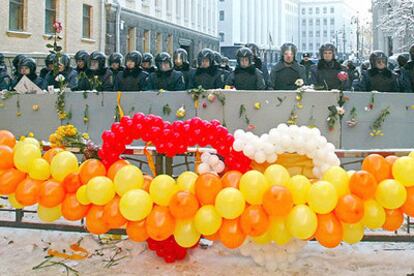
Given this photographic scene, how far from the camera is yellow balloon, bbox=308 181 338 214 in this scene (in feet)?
12.6

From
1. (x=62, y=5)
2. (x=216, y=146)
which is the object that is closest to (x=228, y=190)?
(x=216, y=146)

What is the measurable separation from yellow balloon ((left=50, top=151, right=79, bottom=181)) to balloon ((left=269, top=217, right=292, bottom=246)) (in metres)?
1.66

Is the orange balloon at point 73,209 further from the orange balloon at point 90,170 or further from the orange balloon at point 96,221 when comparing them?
the orange balloon at point 90,170

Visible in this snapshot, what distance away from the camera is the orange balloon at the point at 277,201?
3803 millimetres

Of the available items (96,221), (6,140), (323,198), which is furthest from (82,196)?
(323,198)

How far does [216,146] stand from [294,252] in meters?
1.11

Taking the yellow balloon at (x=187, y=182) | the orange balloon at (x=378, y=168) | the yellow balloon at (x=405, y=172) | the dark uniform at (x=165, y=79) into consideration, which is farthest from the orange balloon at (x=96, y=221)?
the dark uniform at (x=165, y=79)

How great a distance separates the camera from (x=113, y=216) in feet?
13.3

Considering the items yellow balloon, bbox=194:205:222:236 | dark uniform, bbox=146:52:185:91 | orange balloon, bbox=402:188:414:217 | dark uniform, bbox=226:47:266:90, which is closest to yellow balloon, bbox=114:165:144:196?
yellow balloon, bbox=194:205:222:236

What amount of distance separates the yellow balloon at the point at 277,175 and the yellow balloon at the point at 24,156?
6.36 ft

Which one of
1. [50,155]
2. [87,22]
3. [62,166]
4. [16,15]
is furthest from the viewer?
[87,22]

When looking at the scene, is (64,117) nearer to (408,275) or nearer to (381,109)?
(381,109)

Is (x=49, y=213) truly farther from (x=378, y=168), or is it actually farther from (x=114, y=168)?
(x=378, y=168)

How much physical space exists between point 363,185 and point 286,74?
5.69m
